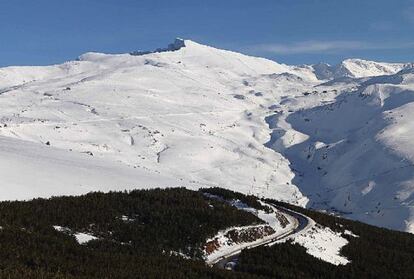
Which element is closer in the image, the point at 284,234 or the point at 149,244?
the point at 149,244

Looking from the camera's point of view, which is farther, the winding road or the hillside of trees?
the winding road

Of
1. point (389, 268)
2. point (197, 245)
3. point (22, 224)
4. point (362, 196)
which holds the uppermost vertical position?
point (22, 224)

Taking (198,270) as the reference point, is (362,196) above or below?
below

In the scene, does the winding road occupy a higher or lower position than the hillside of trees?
lower

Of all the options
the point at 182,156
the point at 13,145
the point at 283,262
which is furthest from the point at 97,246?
the point at 182,156

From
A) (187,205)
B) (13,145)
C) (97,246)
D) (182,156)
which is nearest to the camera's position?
(97,246)

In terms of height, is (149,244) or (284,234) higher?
(149,244)

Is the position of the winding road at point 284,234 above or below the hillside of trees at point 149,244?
below

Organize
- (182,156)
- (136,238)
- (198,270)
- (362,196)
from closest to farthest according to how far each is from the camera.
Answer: (198,270) < (136,238) < (362,196) < (182,156)

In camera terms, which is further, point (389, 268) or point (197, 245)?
point (389, 268)

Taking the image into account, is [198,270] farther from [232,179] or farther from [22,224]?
[232,179]

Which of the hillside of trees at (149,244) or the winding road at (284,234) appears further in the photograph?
the winding road at (284,234)
